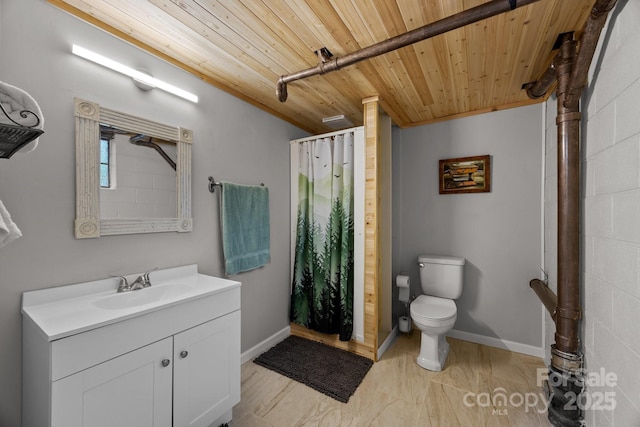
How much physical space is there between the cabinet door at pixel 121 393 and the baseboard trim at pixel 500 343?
8.31 ft

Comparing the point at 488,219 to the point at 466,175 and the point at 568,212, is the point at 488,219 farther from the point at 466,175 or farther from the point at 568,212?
the point at 568,212

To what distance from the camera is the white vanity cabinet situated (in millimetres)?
962

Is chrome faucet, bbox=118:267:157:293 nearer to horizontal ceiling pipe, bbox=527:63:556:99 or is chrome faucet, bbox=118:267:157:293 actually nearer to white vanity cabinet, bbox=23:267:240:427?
white vanity cabinet, bbox=23:267:240:427

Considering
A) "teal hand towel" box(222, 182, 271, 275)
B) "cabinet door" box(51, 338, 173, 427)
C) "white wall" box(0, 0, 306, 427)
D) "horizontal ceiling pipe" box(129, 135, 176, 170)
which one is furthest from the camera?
"teal hand towel" box(222, 182, 271, 275)

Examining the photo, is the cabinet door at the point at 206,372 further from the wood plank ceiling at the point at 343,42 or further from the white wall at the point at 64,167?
the wood plank ceiling at the point at 343,42

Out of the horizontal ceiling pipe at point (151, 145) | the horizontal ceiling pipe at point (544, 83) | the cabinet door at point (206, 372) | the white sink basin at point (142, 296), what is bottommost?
the cabinet door at point (206, 372)

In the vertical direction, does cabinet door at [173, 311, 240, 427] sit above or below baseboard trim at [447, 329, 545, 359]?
above

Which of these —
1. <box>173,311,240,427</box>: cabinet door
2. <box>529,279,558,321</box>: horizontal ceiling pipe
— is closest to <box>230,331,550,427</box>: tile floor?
<box>173,311,240,427</box>: cabinet door

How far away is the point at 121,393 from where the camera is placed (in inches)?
42.9

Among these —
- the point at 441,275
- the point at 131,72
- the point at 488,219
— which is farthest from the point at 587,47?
the point at 131,72

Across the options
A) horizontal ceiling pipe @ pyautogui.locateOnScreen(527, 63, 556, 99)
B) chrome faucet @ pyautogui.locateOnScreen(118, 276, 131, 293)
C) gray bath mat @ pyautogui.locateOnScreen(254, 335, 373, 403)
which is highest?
horizontal ceiling pipe @ pyautogui.locateOnScreen(527, 63, 556, 99)

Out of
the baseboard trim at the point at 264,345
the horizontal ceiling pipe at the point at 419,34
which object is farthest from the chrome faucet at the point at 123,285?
the horizontal ceiling pipe at the point at 419,34

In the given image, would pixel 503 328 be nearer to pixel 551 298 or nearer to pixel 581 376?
pixel 551 298

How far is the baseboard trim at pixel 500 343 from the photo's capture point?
7.56ft
